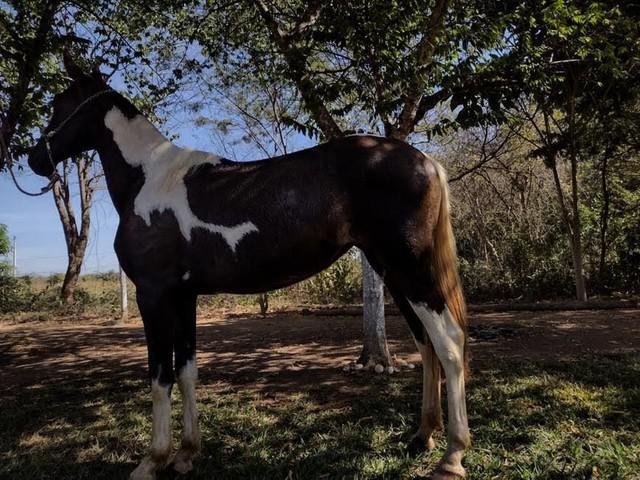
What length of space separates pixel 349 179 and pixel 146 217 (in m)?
1.18

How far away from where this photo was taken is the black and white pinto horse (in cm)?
250

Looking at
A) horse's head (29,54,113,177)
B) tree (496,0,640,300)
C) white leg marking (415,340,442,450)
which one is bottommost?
white leg marking (415,340,442,450)

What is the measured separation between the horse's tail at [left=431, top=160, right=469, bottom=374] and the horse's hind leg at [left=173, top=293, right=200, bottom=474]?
1429mm

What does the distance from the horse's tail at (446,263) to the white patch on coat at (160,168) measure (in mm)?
1023

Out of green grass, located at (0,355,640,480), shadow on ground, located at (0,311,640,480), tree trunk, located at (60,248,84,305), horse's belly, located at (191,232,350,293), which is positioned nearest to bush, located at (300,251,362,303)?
shadow on ground, located at (0,311,640,480)

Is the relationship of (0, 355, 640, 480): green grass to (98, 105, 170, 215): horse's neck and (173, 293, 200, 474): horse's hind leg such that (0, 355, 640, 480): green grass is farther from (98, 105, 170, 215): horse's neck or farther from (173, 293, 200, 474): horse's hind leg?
(98, 105, 170, 215): horse's neck

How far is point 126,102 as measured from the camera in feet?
10.2

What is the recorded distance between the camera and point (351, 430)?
312 cm

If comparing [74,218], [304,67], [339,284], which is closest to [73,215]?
[74,218]

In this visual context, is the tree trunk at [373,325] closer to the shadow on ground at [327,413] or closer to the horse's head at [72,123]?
the shadow on ground at [327,413]

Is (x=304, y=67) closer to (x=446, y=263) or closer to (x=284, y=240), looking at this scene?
(x=284, y=240)

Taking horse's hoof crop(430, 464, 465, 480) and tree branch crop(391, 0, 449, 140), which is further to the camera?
tree branch crop(391, 0, 449, 140)

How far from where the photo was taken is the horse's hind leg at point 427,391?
277 cm

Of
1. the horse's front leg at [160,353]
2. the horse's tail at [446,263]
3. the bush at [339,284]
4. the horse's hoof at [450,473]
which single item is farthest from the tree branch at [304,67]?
the bush at [339,284]
